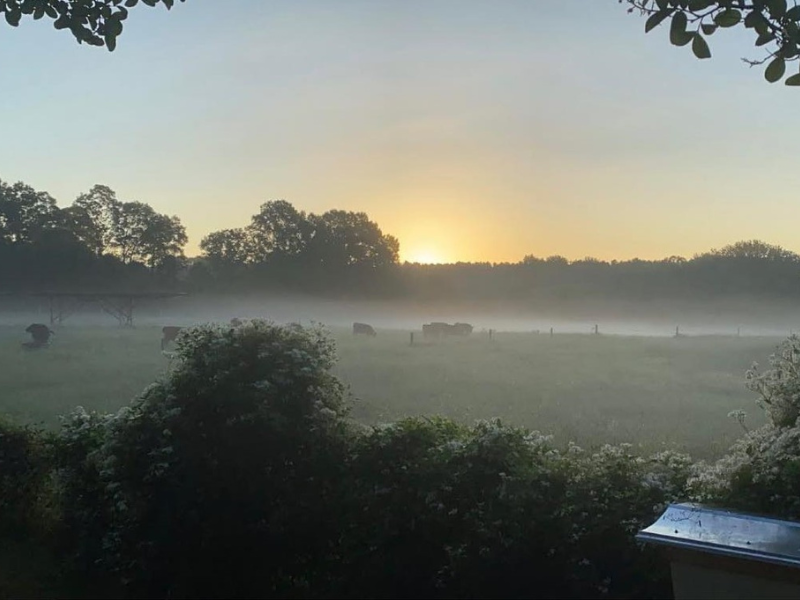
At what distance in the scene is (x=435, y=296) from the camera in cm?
1022

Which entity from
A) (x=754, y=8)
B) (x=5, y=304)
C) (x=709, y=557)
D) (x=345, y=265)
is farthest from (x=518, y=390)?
(x=5, y=304)

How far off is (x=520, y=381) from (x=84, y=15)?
5899 mm

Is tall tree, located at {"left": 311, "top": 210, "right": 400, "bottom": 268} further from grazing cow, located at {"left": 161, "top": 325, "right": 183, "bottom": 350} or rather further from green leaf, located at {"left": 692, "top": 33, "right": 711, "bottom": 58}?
green leaf, located at {"left": 692, "top": 33, "right": 711, "bottom": 58}

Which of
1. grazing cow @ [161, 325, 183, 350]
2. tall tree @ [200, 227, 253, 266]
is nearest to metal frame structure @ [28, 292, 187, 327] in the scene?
grazing cow @ [161, 325, 183, 350]

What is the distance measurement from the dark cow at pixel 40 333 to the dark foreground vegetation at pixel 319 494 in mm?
5003

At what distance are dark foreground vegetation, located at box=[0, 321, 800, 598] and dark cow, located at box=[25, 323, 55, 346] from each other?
5.00m

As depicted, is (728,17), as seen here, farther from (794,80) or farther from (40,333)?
(40,333)

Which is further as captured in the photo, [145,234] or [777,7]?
[145,234]

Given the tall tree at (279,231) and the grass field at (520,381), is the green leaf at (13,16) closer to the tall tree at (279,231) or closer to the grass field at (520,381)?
the grass field at (520,381)

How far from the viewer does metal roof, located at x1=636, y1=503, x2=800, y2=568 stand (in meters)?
2.38

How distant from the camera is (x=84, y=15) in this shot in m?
3.39

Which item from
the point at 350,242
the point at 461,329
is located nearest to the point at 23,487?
the point at 350,242

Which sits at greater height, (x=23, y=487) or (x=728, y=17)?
(x=728, y=17)

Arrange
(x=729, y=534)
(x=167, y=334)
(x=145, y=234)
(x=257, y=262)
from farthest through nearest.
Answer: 1. (x=167, y=334)
2. (x=145, y=234)
3. (x=257, y=262)
4. (x=729, y=534)
